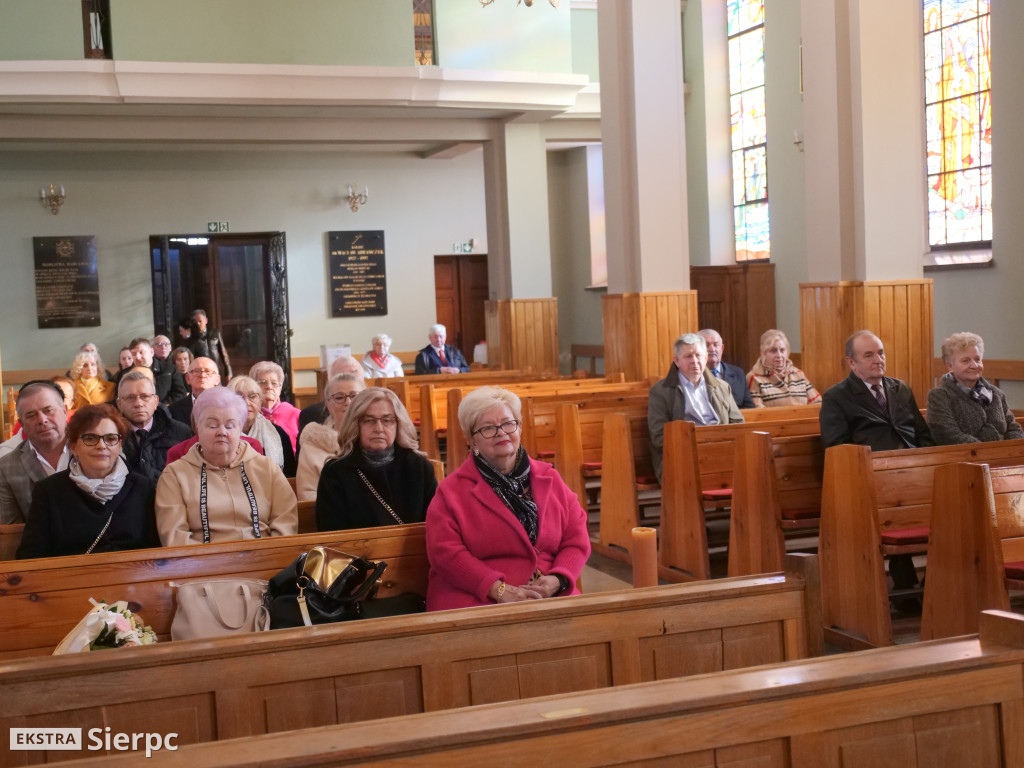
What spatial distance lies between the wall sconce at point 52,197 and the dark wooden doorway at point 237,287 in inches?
50.8

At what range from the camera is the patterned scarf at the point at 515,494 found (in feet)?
11.0

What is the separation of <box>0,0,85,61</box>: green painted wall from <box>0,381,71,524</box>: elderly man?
7324 mm


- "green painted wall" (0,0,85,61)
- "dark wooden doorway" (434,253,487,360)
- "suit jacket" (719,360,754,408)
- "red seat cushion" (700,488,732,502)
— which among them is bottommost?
"red seat cushion" (700,488,732,502)

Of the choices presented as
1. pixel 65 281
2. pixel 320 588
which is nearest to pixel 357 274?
pixel 65 281

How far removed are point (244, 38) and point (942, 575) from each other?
9.34 meters

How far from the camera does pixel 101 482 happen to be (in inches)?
138

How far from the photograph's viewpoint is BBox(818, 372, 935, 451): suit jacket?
17.2ft

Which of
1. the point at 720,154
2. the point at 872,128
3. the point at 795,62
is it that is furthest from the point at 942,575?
the point at 720,154

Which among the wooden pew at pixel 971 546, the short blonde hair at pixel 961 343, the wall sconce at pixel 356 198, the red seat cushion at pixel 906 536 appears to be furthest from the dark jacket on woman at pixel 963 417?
the wall sconce at pixel 356 198

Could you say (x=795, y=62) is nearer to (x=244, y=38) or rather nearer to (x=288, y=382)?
(x=244, y=38)

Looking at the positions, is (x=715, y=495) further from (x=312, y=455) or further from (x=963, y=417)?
(x=312, y=455)

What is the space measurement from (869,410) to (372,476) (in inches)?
104

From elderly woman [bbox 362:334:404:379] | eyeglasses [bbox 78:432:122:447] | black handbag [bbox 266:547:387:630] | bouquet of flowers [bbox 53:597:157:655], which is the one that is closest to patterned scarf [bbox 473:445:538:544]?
black handbag [bbox 266:547:387:630]

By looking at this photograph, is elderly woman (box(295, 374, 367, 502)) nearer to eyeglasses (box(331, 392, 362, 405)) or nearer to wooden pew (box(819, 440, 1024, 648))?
eyeglasses (box(331, 392, 362, 405))
